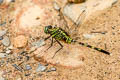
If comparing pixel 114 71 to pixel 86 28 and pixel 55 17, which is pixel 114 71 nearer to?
pixel 86 28

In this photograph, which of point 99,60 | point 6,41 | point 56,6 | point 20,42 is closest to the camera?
point 99,60

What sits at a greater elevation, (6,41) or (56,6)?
(56,6)

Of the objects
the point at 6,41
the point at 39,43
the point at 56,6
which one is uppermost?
the point at 56,6

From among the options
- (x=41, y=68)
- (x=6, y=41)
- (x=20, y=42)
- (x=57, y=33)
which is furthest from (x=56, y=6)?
(x=41, y=68)

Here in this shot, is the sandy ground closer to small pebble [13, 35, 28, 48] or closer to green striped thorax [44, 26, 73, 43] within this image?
green striped thorax [44, 26, 73, 43]

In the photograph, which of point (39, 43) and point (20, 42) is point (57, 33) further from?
point (20, 42)

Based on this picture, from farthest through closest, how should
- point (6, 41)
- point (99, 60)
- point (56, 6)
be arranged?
point (56, 6) < point (6, 41) < point (99, 60)

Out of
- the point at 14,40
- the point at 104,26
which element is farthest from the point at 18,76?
the point at 104,26

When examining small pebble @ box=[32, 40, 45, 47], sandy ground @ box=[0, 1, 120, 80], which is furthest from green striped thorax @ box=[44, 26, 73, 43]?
sandy ground @ box=[0, 1, 120, 80]
